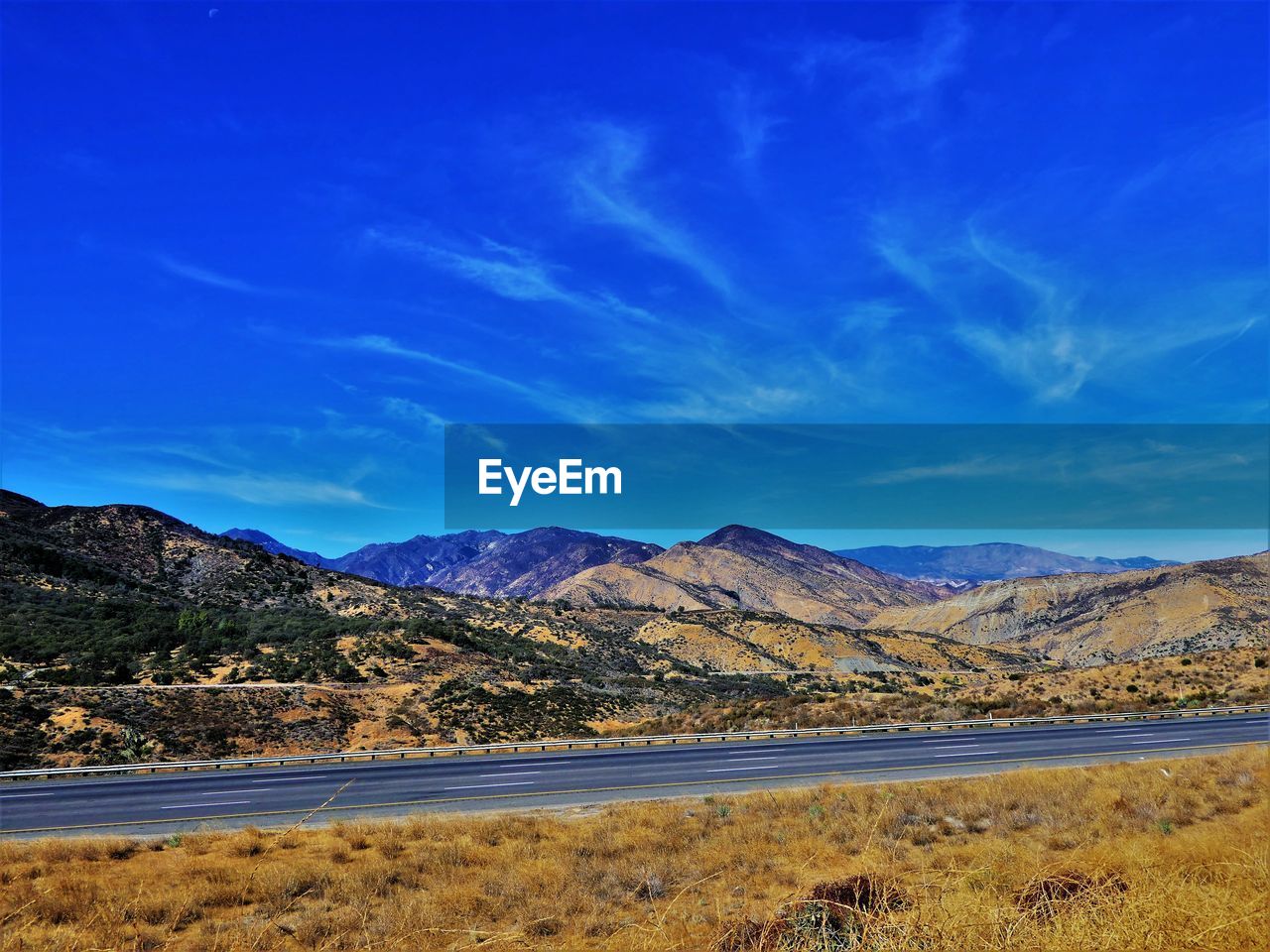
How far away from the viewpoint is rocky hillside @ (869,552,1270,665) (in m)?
120

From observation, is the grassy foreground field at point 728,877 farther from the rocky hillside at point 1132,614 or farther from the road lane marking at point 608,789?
the rocky hillside at point 1132,614

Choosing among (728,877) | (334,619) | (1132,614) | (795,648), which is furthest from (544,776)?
(1132,614)

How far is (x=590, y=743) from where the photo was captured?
1362 inches

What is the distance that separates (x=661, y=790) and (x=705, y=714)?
21.9 meters

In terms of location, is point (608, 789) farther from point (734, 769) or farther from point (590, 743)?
point (590, 743)

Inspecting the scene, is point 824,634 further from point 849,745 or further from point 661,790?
point 661,790

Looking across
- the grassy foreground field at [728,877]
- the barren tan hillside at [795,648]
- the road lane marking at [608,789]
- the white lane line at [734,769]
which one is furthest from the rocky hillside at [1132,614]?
the grassy foreground field at [728,877]

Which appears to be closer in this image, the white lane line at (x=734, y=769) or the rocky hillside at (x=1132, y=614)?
the white lane line at (x=734, y=769)

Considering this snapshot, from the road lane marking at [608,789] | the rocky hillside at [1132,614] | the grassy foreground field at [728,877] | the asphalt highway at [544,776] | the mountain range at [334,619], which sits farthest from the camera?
the rocky hillside at [1132,614]

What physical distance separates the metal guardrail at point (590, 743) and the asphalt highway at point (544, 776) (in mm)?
724

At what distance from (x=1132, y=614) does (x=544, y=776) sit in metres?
155

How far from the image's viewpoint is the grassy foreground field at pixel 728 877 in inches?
253

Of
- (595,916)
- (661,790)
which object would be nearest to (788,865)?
(595,916)

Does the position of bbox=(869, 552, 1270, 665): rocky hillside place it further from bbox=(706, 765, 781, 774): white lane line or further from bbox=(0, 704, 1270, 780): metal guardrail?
bbox=(706, 765, 781, 774): white lane line
